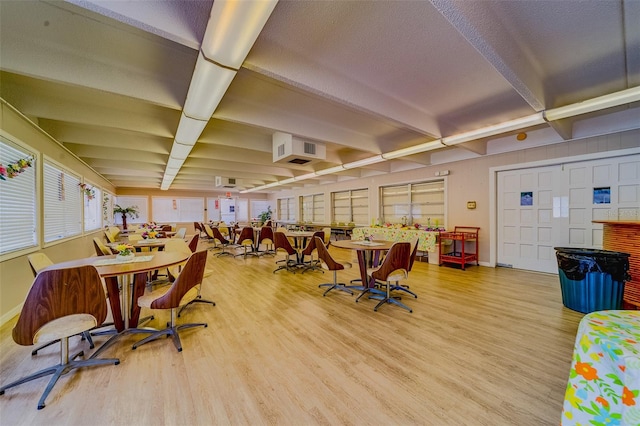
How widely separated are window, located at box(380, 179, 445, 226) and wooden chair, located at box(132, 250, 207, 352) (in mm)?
5955

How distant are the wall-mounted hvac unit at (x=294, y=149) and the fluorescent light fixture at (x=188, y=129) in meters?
1.60

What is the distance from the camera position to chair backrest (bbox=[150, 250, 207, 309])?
7.23ft

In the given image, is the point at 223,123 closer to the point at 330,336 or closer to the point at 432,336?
the point at 330,336

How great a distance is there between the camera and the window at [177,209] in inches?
501

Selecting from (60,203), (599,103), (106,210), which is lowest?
(106,210)

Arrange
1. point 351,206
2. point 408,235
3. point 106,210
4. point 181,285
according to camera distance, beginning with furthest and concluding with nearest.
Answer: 1. point 351,206
2. point 106,210
3. point 408,235
4. point 181,285

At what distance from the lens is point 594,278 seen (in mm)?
2893

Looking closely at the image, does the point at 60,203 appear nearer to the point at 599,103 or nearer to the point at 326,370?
the point at 326,370

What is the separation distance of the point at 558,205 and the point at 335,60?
5142 millimetres

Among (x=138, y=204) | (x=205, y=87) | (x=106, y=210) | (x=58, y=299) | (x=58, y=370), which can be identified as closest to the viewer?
(x=58, y=299)

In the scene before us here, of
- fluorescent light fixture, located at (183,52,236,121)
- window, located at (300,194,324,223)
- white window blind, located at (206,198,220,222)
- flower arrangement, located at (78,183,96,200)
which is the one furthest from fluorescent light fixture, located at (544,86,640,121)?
white window blind, located at (206,198,220,222)

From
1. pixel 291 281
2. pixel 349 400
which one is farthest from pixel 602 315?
pixel 291 281

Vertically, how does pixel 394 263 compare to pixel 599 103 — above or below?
below

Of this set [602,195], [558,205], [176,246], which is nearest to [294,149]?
[176,246]
